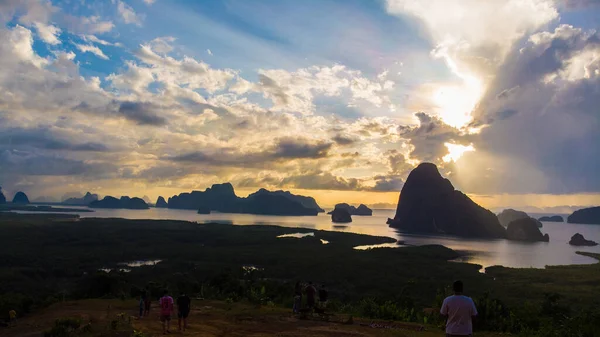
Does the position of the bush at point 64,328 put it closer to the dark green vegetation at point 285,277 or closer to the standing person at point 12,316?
the standing person at point 12,316

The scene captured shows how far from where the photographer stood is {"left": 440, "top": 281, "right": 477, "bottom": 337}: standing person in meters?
10.3

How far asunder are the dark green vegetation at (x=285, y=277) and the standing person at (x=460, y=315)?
35.7 feet

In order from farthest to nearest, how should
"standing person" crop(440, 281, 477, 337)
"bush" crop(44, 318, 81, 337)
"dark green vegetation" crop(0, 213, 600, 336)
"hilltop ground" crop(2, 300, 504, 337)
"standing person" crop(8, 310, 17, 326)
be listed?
"dark green vegetation" crop(0, 213, 600, 336) → "standing person" crop(8, 310, 17, 326) → "hilltop ground" crop(2, 300, 504, 337) → "bush" crop(44, 318, 81, 337) → "standing person" crop(440, 281, 477, 337)

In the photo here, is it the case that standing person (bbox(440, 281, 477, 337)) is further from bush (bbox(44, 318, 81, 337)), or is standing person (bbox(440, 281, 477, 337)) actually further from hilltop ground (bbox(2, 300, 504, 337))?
bush (bbox(44, 318, 81, 337))

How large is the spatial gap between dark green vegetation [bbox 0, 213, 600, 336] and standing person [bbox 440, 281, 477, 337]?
35.7 feet

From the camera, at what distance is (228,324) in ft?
69.2

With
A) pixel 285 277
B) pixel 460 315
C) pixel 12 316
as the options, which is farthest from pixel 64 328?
pixel 285 277

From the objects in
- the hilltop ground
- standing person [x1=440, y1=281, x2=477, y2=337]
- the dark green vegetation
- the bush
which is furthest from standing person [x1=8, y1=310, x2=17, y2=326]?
standing person [x1=440, y1=281, x2=477, y2=337]

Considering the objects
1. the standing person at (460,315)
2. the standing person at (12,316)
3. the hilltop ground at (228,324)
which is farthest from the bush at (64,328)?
the standing person at (460,315)

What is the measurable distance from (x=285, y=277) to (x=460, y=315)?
177 ft

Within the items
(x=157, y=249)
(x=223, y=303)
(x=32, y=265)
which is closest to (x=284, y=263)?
(x=157, y=249)

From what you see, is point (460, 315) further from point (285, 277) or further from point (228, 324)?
point (285, 277)

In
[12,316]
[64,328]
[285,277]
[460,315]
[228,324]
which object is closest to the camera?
[460,315]

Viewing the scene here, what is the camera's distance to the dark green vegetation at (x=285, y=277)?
83.9 feet
